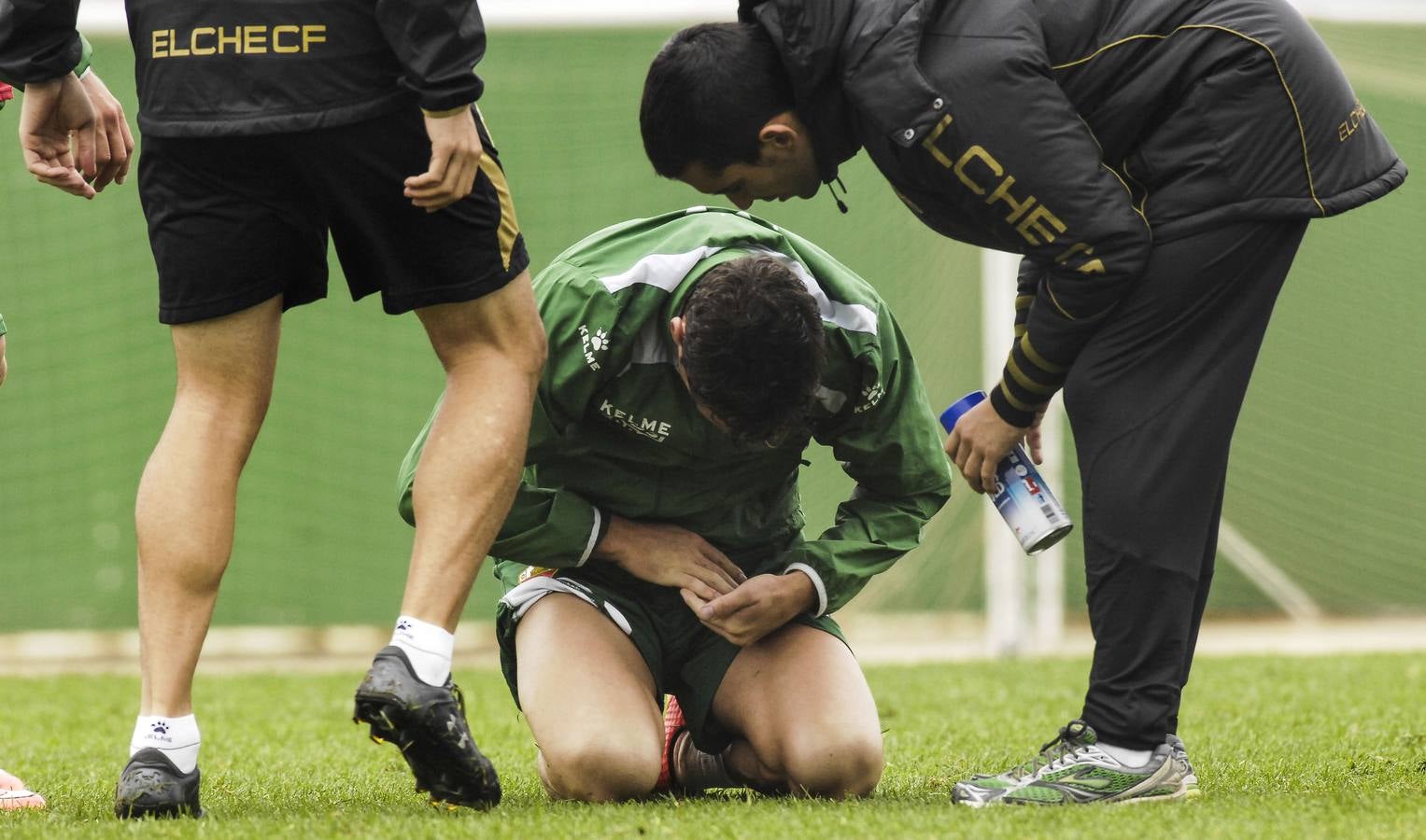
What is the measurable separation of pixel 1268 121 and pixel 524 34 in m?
6.16

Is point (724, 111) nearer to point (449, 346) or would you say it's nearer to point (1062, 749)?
point (449, 346)

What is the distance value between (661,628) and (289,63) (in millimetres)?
1377

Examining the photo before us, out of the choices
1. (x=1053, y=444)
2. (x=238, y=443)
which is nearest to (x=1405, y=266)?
(x=1053, y=444)

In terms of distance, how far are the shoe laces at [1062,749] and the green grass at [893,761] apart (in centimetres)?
17

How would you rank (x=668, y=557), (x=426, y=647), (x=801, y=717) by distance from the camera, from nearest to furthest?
(x=426, y=647) → (x=801, y=717) → (x=668, y=557)

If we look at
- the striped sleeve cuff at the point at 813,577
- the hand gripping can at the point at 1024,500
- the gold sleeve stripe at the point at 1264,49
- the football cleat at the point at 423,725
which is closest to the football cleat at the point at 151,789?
the football cleat at the point at 423,725

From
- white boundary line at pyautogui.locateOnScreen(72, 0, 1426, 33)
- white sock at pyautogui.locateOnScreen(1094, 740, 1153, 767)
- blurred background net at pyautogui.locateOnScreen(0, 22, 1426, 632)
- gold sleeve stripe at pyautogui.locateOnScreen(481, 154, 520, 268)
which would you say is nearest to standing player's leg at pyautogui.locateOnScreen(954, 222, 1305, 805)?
white sock at pyautogui.locateOnScreen(1094, 740, 1153, 767)

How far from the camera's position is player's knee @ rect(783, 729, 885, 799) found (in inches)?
113

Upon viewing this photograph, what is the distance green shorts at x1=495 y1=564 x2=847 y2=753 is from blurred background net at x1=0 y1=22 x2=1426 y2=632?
175 inches

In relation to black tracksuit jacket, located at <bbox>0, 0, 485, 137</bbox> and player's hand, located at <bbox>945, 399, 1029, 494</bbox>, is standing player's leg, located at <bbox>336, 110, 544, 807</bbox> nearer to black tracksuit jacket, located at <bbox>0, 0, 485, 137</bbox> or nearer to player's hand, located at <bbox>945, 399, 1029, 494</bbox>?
black tracksuit jacket, located at <bbox>0, 0, 485, 137</bbox>

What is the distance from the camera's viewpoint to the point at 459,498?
2496mm

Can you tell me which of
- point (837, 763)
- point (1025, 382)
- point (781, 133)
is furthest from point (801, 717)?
point (781, 133)

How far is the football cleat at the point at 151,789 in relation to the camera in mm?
2438

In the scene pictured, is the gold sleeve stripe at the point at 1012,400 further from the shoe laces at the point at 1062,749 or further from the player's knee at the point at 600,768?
the player's knee at the point at 600,768
